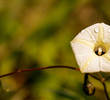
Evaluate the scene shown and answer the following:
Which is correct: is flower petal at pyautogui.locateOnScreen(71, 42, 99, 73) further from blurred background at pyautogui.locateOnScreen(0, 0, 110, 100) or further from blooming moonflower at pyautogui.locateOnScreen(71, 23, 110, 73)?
blurred background at pyautogui.locateOnScreen(0, 0, 110, 100)

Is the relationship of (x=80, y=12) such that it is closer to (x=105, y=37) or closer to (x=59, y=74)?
(x=59, y=74)

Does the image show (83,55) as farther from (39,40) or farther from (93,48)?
(39,40)

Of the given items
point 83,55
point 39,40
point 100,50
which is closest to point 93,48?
point 100,50

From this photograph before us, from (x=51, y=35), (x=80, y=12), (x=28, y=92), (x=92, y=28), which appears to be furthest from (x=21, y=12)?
(x=92, y=28)

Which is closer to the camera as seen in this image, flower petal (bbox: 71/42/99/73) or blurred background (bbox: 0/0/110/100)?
flower petal (bbox: 71/42/99/73)

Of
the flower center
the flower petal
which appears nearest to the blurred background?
the flower center

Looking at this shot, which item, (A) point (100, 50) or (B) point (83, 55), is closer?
(B) point (83, 55)

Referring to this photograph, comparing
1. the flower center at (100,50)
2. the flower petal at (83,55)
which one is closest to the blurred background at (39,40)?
the flower center at (100,50)
